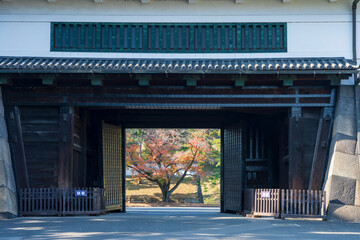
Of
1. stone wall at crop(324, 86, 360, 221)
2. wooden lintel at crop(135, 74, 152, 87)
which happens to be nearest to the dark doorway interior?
stone wall at crop(324, 86, 360, 221)

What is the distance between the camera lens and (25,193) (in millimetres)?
19500

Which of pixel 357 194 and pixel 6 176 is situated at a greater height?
pixel 6 176

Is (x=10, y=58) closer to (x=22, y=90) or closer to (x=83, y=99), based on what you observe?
(x=22, y=90)

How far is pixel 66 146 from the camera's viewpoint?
66.3 ft

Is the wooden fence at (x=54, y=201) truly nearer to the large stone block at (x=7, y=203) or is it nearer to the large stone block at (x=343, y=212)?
the large stone block at (x=7, y=203)

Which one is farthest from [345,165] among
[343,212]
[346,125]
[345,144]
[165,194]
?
[165,194]

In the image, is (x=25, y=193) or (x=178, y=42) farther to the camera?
(x=178, y=42)

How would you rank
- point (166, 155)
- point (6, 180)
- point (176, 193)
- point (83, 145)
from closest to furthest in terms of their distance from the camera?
point (6, 180) → point (83, 145) → point (166, 155) → point (176, 193)

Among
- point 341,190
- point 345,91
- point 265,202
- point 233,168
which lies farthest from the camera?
point 233,168

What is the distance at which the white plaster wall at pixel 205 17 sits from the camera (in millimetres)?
20812

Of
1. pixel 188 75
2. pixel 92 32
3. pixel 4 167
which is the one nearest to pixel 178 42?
pixel 188 75

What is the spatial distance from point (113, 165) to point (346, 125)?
994 centimetres

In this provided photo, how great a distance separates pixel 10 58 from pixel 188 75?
20.9 feet

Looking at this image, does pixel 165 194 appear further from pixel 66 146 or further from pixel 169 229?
pixel 169 229
